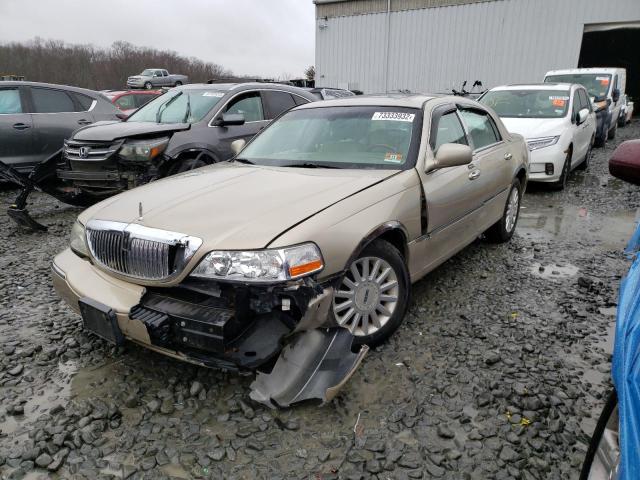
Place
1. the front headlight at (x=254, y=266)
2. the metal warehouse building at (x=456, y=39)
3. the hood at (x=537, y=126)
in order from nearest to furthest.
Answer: the front headlight at (x=254, y=266), the hood at (x=537, y=126), the metal warehouse building at (x=456, y=39)

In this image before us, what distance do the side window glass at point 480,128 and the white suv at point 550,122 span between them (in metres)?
3.07

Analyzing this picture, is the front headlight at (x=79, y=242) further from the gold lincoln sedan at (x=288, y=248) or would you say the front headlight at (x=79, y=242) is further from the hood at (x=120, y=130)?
the hood at (x=120, y=130)

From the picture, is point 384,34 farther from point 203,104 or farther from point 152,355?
point 152,355

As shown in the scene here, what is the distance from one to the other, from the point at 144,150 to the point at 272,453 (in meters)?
4.30

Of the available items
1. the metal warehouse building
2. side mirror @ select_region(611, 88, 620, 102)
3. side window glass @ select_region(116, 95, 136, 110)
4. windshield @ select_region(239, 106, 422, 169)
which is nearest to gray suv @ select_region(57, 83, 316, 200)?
windshield @ select_region(239, 106, 422, 169)

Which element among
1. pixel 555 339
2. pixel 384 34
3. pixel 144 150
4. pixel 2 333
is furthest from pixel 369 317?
pixel 384 34

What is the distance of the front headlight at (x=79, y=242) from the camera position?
2894mm

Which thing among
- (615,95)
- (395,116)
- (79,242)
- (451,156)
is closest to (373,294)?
(451,156)

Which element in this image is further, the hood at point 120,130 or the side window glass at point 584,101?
the side window glass at point 584,101

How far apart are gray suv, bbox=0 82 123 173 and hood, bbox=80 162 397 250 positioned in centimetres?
499

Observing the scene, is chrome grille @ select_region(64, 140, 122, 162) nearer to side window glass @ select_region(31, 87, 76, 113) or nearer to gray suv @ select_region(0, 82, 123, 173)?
gray suv @ select_region(0, 82, 123, 173)

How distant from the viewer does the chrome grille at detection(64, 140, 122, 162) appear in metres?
5.63

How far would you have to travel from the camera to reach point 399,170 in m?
3.21

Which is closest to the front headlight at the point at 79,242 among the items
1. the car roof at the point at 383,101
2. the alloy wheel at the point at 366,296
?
the alloy wheel at the point at 366,296
